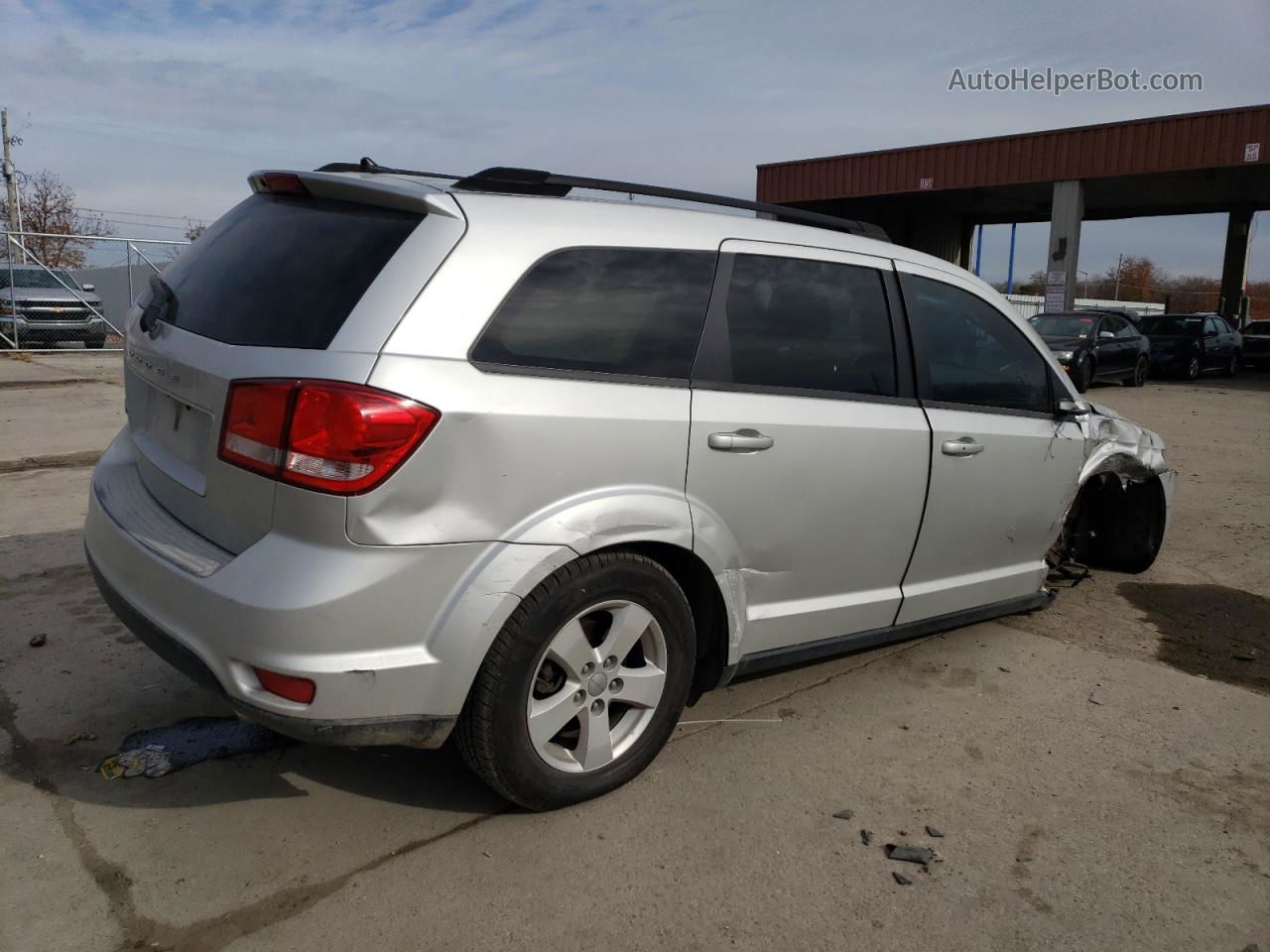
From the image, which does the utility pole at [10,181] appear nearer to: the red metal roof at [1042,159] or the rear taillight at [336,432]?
the red metal roof at [1042,159]

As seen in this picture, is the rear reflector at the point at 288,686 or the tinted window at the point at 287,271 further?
the tinted window at the point at 287,271

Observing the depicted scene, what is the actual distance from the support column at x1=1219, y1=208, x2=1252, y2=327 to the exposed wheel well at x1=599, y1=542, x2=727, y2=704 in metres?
37.3

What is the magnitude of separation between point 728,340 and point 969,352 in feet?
4.54

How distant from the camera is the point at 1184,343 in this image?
23.1 metres

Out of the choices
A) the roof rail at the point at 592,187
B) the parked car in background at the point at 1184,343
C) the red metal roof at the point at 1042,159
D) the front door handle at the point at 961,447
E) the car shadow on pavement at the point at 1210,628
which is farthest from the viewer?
the parked car in background at the point at 1184,343

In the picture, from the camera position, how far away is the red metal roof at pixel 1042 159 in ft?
70.6

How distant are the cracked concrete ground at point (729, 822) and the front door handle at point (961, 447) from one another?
3.24 feet

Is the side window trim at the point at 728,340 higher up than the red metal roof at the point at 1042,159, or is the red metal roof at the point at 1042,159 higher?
the red metal roof at the point at 1042,159

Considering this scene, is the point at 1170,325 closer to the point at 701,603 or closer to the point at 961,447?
the point at 961,447

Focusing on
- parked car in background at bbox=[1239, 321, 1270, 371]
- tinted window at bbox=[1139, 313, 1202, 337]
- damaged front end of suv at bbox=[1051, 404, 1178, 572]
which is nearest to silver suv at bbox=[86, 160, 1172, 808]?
damaged front end of suv at bbox=[1051, 404, 1178, 572]

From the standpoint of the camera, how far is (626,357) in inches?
117

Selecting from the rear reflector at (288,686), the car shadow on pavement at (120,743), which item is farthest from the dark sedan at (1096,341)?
the rear reflector at (288,686)

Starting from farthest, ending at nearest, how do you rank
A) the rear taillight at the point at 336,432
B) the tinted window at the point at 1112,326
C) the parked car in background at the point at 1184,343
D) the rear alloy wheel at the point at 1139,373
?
the parked car in background at the point at 1184,343
the rear alloy wheel at the point at 1139,373
the tinted window at the point at 1112,326
the rear taillight at the point at 336,432

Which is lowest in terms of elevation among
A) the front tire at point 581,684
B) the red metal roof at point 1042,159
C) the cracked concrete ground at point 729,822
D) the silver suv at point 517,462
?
the cracked concrete ground at point 729,822
